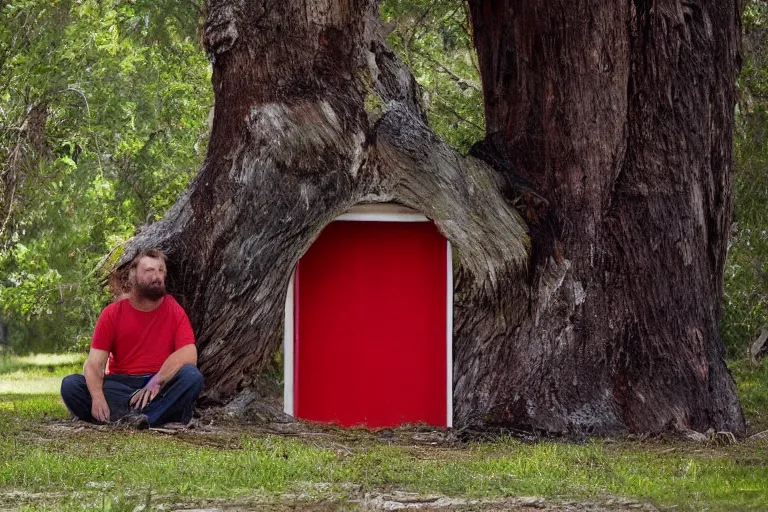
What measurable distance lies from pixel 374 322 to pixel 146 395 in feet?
8.54

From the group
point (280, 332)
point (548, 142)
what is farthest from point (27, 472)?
point (548, 142)

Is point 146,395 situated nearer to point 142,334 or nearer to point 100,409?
point 100,409

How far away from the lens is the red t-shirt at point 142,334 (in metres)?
9.23

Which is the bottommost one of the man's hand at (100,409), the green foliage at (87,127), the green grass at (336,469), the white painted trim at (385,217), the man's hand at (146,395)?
the green grass at (336,469)

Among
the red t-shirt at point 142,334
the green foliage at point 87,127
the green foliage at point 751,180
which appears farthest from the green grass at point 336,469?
the green foliage at point 87,127

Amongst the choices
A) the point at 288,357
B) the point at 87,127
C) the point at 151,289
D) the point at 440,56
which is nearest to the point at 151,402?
the point at 151,289

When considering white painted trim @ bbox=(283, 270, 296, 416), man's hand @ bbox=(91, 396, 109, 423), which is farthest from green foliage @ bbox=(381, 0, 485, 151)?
man's hand @ bbox=(91, 396, 109, 423)

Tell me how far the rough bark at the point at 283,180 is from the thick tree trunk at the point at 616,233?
0.51 meters

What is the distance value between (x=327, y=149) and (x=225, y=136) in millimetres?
852

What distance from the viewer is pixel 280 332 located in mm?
9969

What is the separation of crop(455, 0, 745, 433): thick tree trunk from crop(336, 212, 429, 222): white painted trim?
1.01 m

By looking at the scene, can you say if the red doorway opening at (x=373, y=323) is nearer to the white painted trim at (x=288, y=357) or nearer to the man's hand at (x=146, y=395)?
the white painted trim at (x=288, y=357)

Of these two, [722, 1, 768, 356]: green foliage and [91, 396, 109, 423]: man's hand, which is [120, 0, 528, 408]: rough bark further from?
[722, 1, 768, 356]: green foliage

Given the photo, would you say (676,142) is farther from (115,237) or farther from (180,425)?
(115,237)
